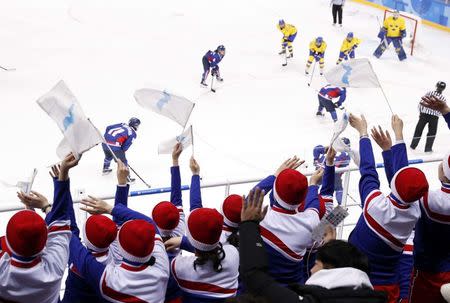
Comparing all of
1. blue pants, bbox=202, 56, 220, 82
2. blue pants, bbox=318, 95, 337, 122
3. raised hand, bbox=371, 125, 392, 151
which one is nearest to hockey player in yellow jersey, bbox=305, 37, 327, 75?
blue pants, bbox=202, 56, 220, 82

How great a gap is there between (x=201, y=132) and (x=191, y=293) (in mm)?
7101

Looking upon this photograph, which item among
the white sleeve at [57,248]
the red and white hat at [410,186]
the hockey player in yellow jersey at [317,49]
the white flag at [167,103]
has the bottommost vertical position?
the hockey player in yellow jersey at [317,49]

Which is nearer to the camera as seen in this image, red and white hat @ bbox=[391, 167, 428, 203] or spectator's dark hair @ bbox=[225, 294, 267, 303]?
spectator's dark hair @ bbox=[225, 294, 267, 303]

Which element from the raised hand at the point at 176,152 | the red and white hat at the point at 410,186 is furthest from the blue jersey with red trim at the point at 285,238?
the raised hand at the point at 176,152

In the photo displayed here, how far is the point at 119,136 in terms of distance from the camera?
7973mm

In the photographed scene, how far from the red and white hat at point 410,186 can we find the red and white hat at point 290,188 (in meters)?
0.43

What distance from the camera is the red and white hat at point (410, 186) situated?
3168mm

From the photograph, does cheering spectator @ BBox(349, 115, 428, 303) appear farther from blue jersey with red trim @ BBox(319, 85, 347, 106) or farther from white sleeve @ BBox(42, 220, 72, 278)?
blue jersey with red trim @ BBox(319, 85, 347, 106)

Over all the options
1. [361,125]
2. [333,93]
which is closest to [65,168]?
[361,125]

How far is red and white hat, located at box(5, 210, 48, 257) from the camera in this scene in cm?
273

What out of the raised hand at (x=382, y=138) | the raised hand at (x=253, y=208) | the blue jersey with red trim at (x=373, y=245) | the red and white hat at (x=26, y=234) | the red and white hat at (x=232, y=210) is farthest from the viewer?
the raised hand at (x=382, y=138)

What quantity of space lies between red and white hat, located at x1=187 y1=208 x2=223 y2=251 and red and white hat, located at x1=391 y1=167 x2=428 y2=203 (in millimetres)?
847

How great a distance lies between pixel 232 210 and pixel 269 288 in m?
1.07

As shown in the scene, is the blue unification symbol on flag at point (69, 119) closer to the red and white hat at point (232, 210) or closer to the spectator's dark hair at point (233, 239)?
the red and white hat at point (232, 210)
